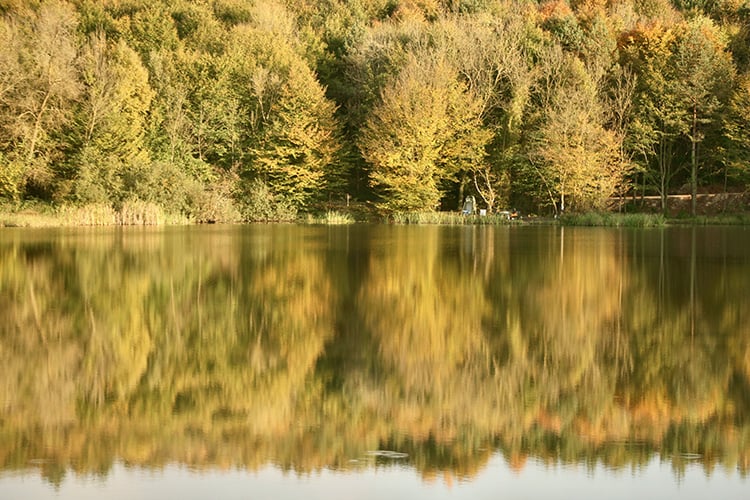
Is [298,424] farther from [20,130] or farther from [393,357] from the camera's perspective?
[20,130]

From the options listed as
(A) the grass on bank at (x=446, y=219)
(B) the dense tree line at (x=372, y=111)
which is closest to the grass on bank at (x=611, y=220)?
(B) the dense tree line at (x=372, y=111)

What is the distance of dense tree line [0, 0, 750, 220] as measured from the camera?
47.1 m

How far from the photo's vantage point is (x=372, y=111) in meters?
54.0

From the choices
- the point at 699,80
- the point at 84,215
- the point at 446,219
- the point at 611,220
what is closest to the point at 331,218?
the point at 446,219

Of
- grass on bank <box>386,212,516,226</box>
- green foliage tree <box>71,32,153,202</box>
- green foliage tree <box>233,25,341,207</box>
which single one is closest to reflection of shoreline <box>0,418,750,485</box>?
green foliage tree <box>71,32,153,202</box>

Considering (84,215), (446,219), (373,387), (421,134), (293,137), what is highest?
(293,137)

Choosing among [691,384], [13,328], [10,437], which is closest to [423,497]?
[10,437]

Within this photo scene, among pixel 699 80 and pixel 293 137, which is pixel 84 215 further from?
pixel 699 80

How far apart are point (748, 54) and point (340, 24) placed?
26.6 metres

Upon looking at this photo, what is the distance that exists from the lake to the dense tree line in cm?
3030

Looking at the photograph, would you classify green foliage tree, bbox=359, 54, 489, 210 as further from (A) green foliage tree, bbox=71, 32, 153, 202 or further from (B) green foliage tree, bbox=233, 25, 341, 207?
(A) green foliage tree, bbox=71, 32, 153, 202

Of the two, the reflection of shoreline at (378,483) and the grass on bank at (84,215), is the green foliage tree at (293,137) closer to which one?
the grass on bank at (84,215)

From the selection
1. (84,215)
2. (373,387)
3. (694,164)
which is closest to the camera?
(373,387)

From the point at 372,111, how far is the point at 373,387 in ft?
152
